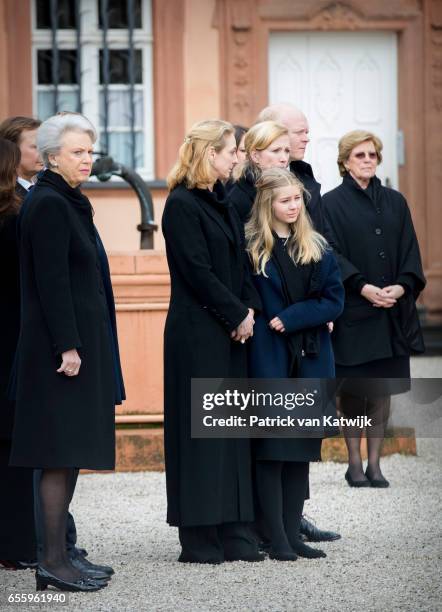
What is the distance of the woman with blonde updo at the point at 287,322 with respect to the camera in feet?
17.1

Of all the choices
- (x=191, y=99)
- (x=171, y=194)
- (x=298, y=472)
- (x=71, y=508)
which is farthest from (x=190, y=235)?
(x=191, y=99)

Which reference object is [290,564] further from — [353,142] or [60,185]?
[353,142]

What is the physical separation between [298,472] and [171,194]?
1119mm

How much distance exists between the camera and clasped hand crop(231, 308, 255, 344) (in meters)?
5.11

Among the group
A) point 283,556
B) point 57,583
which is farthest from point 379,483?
point 57,583

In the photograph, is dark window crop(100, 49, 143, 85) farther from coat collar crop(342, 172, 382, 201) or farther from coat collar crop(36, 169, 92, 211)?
coat collar crop(36, 169, 92, 211)

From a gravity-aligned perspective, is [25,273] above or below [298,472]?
above

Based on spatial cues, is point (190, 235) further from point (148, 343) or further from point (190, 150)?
point (148, 343)

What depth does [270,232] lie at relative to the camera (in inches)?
210

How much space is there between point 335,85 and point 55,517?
25.4 feet

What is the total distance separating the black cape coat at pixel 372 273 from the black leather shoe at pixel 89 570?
2073mm

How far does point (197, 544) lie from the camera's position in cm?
520

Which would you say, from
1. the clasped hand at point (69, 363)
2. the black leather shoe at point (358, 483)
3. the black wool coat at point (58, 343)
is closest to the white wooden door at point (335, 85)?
the black leather shoe at point (358, 483)

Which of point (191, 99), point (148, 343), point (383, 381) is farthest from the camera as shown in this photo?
point (191, 99)
